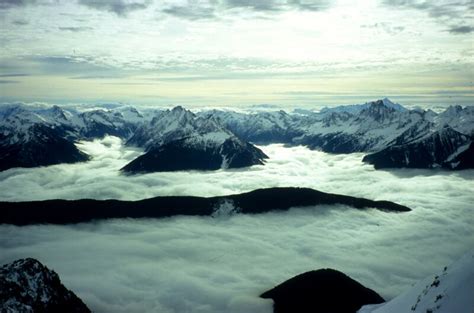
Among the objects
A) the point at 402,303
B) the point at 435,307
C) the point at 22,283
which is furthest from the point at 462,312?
the point at 22,283

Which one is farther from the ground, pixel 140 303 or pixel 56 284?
pixel 56 284

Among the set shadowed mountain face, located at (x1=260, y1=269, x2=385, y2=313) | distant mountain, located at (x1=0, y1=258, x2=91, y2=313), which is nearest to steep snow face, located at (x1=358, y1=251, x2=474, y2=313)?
shadowed mountain face, located at (x1=260, y1=269, x2=385, y2=313)

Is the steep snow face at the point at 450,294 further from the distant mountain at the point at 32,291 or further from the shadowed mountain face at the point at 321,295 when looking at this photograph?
the distant mountain at the point at 32,291

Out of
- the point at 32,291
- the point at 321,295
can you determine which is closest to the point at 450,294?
the point at 321,295

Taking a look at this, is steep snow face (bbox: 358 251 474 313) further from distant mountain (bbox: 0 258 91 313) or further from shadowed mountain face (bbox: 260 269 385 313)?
distant mountain (bbox: 0 258 91 313)

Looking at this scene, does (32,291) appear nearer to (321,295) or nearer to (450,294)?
(321,295)

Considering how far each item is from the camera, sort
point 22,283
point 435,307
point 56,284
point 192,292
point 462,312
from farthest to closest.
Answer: point 192,292 → point 56,284 → point 22,283 → point 435,307 → point 462,312

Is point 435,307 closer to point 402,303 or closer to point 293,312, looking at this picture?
point 402,303
